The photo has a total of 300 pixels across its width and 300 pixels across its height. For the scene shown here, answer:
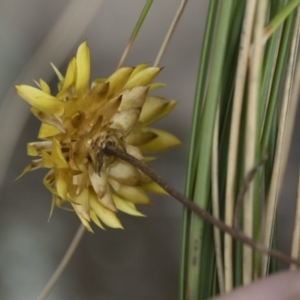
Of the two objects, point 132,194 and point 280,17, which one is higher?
point 280,17

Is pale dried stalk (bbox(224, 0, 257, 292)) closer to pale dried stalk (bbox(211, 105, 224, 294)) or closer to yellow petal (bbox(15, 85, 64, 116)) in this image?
pale dried stalk (bbox(211, 105, 224, 294))

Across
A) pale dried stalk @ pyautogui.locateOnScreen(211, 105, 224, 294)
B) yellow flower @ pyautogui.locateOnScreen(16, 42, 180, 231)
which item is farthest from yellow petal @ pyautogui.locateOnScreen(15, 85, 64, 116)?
pale dried stalk @ pyautogui.locateOnScreen(211, 105, 224, 294)

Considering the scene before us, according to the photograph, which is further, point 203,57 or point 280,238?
point 280,238

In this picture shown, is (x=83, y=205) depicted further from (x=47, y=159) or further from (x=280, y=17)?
(x=280, y=17)

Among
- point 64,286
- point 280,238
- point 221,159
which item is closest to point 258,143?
point 221,159

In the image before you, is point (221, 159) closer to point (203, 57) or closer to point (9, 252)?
point (203, 57)

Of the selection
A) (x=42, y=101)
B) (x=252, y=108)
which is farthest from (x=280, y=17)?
(x=42, y=101)
